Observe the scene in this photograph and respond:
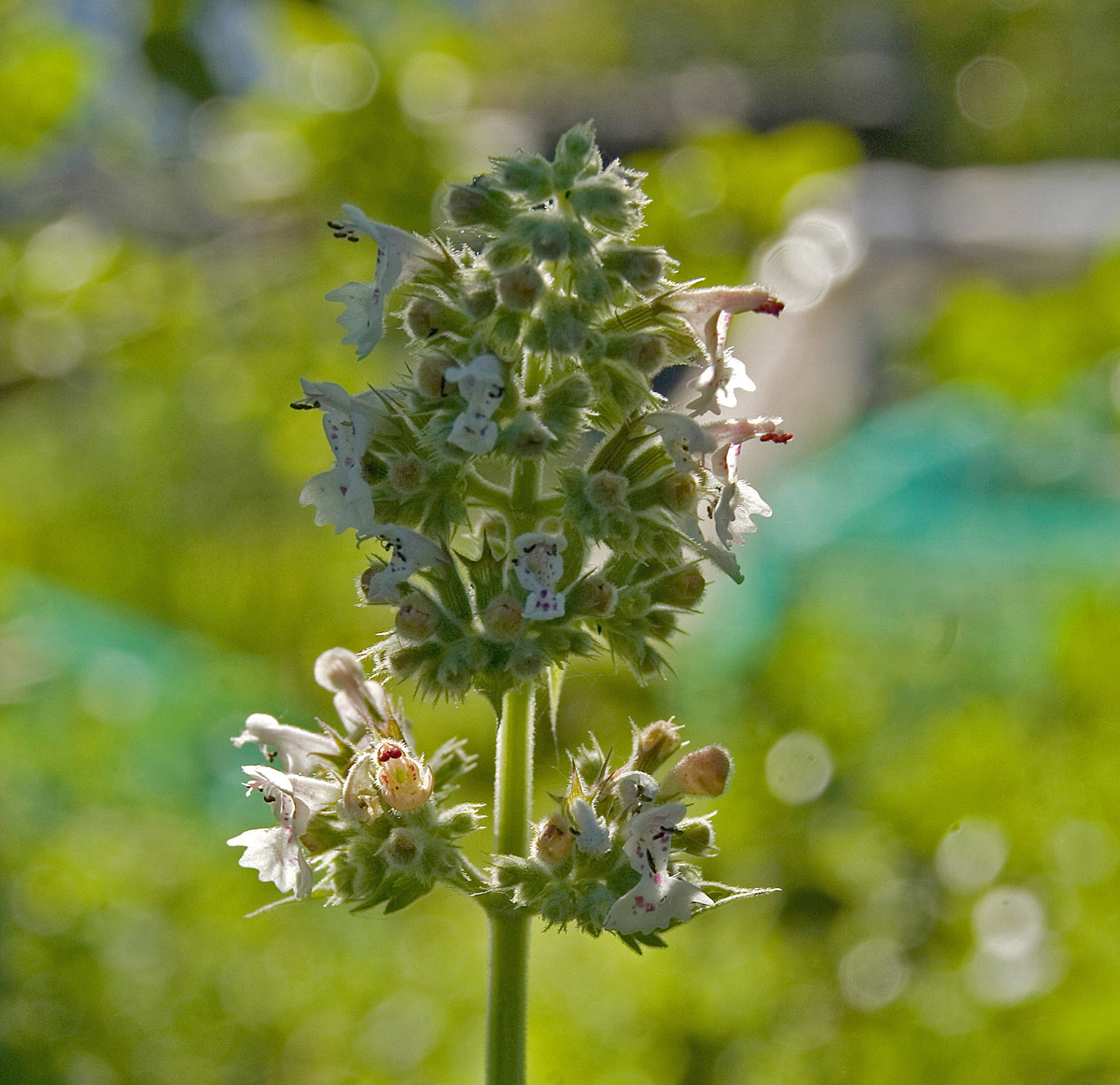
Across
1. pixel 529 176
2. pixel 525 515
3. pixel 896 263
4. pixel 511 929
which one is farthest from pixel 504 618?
pixel 896 263

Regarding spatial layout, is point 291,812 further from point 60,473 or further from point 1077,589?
point 60,473

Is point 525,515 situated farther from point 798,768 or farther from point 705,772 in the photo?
point 798,768

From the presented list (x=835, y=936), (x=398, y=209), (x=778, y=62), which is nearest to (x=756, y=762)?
(x=835, y=936)

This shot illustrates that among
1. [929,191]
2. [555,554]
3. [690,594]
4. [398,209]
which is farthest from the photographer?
[929,191]

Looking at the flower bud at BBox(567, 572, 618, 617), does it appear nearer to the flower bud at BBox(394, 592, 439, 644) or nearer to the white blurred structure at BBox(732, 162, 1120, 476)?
the flower bud at BBox(394, 592, 439, 644)

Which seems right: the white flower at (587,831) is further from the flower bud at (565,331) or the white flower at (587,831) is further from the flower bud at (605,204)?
the flower bud at (605,204)

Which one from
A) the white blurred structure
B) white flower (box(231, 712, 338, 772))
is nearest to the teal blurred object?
the white blurred structure

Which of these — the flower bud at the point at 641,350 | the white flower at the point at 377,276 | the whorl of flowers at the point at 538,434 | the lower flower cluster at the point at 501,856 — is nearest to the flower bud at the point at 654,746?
the lower flower cluster at the point at 501,856

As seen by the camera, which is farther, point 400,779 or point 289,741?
point 289,741
